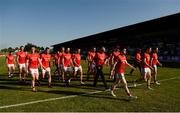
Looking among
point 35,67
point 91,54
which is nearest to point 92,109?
point 35,67

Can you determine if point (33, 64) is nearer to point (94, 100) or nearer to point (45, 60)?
point (45, 60)

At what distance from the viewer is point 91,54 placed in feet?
75.1

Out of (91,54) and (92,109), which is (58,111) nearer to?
(92,109)

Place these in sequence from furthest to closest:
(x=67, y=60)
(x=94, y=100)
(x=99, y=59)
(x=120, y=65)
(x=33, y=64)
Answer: (x=67, y=60) → (x=99, y=59) → (x=33, y=64) → (x=120, y=65) → (x=94, y=100)

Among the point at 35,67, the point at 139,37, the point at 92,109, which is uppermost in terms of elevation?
the point at 139,37

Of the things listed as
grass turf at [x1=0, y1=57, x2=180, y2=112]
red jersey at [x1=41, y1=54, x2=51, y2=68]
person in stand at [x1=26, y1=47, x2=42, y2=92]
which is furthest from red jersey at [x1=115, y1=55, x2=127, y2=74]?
red jersey at [x1=41, y1=54, x2=51, y2=68]

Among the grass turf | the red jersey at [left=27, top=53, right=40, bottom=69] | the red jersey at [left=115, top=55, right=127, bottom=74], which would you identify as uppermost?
the red jersey at [left=27, top=53, right=40, bottom=69]

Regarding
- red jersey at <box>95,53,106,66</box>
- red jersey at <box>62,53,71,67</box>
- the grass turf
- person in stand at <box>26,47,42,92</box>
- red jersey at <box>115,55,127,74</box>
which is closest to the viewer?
the grass turf

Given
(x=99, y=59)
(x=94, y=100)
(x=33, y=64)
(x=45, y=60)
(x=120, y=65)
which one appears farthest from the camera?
(x=45, y=60)

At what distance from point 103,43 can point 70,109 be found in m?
53.8

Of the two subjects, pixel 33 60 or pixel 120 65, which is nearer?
pixel 120 65

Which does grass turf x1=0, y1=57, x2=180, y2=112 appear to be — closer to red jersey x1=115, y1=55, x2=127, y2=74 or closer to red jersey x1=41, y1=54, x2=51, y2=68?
red jersey x1=115, y1=55, x2=127, y2=74

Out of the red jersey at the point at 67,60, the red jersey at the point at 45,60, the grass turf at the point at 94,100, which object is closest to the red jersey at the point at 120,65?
the grass turf at the point at 94,100

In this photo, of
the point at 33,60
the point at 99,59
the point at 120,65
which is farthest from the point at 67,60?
the point at 120,65
